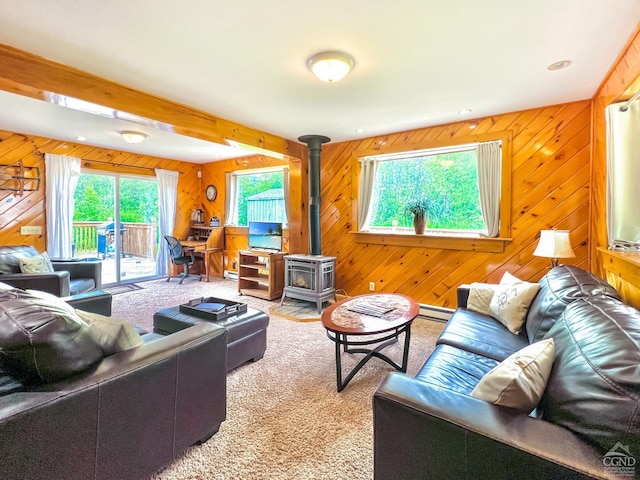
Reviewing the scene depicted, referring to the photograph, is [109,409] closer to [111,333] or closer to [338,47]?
[111,333]

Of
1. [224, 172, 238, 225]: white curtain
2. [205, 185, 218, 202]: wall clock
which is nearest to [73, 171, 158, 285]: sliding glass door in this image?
[205, 185, 218, 202]: wall clock

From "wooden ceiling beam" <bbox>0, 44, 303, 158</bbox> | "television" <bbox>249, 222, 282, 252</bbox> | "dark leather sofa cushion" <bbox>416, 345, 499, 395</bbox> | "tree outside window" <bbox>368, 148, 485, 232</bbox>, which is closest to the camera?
"dark leather sofa cushion" <bbox>416, 345, 499, 395</bbox>

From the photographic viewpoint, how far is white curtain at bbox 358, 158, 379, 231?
4.36 m

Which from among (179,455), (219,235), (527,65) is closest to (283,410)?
(179,455)

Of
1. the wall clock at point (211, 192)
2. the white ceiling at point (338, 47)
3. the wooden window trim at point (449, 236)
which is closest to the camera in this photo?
the white ceiling at point (338, 47)

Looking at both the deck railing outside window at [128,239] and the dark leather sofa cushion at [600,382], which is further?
the deck railing outside window at [128,239]

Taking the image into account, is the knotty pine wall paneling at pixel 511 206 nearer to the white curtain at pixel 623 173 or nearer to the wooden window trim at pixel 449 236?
the wooden window trim at pixel 449 236

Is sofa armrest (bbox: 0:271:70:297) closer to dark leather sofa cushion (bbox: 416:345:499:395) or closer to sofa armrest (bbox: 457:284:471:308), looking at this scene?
dark leather sofa cushion (bbox: 416:345:499:395)

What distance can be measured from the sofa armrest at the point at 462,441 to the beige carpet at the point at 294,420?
1.96ft

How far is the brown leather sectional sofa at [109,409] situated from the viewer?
1026 millimetres

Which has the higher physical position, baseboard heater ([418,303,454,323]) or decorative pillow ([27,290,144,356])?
decorative pillow ([27,290,144,356])

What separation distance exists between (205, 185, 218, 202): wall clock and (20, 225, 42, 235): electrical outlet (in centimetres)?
284

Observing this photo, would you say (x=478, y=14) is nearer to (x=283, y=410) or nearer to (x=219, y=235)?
(x=283, y=410)

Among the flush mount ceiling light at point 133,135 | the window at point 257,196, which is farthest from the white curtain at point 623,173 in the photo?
the flush mount ceiling light at point 133,135
